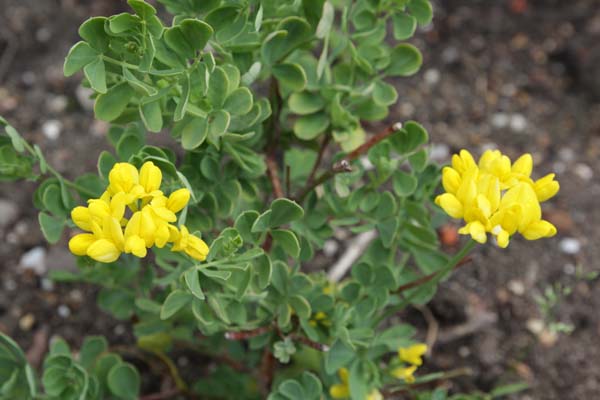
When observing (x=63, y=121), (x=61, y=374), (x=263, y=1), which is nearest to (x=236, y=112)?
(x=263, y=1)

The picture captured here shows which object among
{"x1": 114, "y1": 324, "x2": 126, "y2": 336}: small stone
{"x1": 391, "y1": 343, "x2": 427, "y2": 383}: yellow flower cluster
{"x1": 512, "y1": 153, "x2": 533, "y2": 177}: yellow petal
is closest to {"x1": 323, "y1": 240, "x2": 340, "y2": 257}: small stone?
{"x1": 114, "y1": 324, "x2": 126, "y2": 336}: small stone

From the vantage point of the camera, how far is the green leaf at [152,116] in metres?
1.37

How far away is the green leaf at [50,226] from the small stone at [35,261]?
40.0 inches

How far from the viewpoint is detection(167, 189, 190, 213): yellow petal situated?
1.27 meters

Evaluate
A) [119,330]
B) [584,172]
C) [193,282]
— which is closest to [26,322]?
[119,330]

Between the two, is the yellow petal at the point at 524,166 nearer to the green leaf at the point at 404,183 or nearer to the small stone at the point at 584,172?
the green leaf at the point at 404,183

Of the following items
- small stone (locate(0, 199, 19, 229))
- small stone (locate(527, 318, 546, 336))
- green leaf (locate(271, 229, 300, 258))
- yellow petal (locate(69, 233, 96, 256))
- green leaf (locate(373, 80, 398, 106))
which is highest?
yellow petal (locate(69, 233, 96, 256))

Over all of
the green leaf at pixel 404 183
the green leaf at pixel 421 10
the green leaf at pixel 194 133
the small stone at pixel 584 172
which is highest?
the green leaf at pixel 421 10

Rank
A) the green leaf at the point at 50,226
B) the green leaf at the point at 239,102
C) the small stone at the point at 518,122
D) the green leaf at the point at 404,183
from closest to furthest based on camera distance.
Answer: the green leaf at the point at 239,102
the green leaf at the point at 50,226
the green leaf at the point at 404,183
the small stone at the point at 518,122

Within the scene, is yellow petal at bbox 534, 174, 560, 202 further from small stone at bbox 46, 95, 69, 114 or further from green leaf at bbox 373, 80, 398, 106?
small stone at bbox 46, 95, 69, 114

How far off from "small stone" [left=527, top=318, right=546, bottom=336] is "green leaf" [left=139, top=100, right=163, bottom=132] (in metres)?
1.50

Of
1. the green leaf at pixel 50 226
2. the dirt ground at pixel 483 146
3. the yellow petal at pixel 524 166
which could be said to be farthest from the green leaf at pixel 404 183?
the dirt ground at pixel 483 146

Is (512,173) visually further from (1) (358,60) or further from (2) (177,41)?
(2) (177,41)

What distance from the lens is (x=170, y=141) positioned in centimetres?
274
